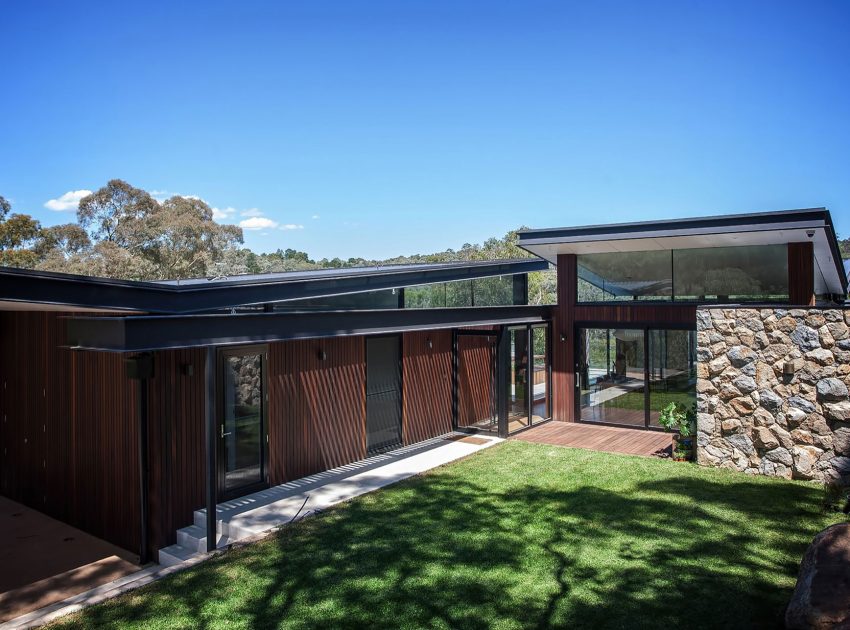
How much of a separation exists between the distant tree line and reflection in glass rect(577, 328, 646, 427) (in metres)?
18.9

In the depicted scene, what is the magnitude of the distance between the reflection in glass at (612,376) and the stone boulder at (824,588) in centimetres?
673

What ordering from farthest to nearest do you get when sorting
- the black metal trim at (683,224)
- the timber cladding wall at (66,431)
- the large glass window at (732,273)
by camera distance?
the large glass window at (732,273)
the black metal trim at (683,224)
the timber cladding wall at (66,431)

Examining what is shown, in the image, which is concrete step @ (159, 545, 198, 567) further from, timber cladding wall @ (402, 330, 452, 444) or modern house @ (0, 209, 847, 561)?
timber cladding wall @ (402, 330, 452, 444)

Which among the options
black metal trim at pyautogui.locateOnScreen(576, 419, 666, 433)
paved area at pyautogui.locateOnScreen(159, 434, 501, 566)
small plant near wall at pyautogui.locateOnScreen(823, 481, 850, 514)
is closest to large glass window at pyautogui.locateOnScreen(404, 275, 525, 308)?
paved area at pyautogui.locateOnScreen(159, 434, 501, 566)

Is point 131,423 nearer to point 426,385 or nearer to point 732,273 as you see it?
point 426,385

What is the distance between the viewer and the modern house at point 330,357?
567 centimetres

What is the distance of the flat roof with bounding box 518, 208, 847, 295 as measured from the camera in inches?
329

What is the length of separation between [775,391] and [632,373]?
3210 millimetres

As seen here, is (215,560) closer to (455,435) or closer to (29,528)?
(29,528)

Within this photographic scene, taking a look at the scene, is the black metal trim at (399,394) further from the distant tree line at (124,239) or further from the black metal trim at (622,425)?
the distant tree line at (124,239)

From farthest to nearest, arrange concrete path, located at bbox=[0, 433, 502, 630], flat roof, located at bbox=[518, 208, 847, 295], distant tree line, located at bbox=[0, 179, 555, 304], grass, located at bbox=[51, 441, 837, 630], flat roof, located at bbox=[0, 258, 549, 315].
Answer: distant tree line, located at bbox=[0, 179, 555, 304], flat roof, located at bbox=[518, 208, 847, 295], concrete path, located at bbox=[0, 433, 502, 630], grass, located at bbox=[51, 441, 837, 630], flat roof, located at bbox=[0, 258, 549, 315]

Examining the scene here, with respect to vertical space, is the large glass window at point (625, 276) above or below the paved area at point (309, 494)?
above

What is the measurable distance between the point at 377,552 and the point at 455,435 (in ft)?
17.1

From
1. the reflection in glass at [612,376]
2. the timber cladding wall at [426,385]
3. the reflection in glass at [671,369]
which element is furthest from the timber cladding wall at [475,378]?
the reflection in glass at [671,369]
